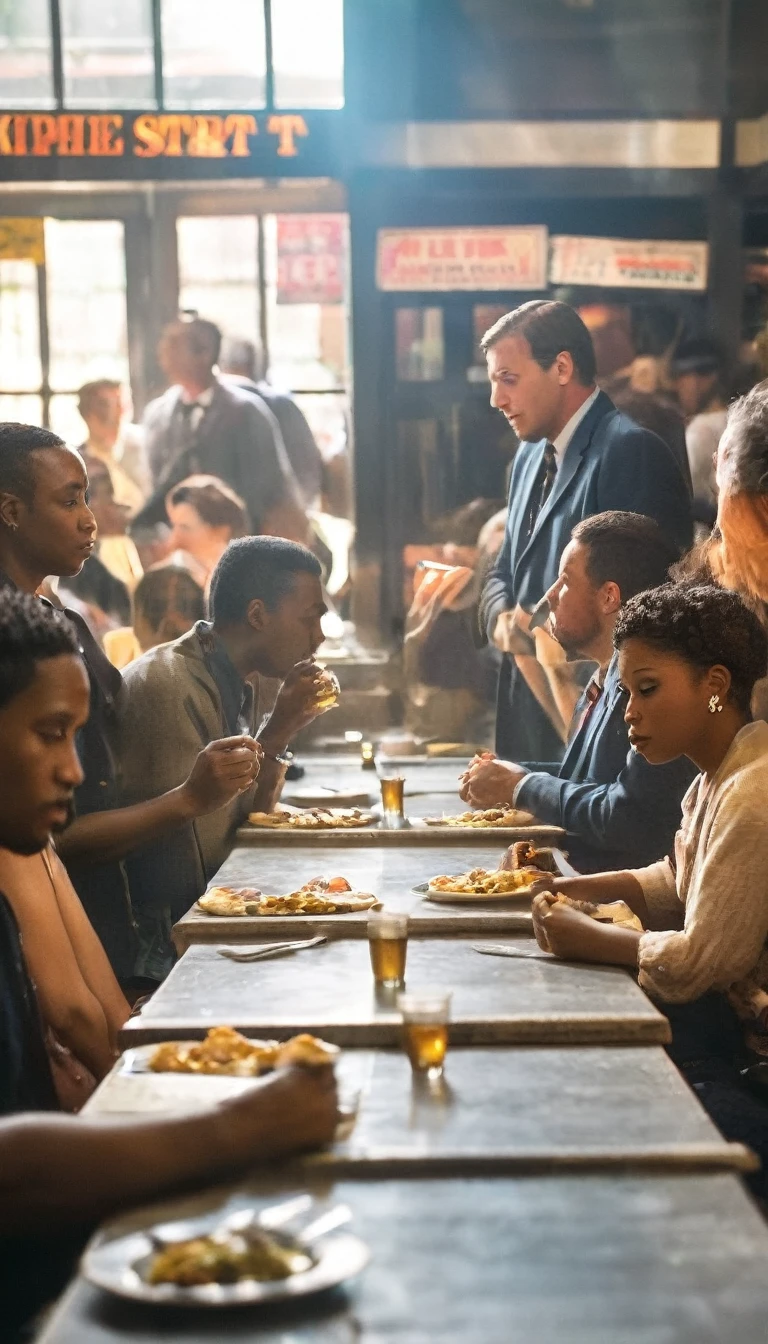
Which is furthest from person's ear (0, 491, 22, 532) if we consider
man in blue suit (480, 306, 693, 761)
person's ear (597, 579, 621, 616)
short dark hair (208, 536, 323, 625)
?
man in blue suit (480, 306, 693, 761)

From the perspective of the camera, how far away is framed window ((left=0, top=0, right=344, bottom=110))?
23.5 feet

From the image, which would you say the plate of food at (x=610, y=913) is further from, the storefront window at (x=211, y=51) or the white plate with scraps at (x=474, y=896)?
the storefront window at (x=211, y=51)

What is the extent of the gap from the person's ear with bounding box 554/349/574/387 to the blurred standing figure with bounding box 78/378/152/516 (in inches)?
91.5

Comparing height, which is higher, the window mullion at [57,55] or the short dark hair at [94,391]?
the window mullion at [57,55]

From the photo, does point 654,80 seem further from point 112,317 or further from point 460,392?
point 112,317

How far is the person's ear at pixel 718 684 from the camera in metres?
2.74

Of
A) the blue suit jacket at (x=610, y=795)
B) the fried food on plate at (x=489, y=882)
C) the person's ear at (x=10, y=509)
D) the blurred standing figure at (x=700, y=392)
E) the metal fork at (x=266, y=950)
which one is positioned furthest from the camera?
the blurred standing figure at (x=700, y=392)

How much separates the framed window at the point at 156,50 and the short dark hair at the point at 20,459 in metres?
4.10

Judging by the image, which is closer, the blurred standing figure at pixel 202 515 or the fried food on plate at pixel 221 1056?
the fried food on plate at pixel 221 1056

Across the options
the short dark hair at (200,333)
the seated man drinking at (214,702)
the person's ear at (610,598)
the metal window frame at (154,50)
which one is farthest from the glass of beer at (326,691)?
the metal window frame at (154,50)

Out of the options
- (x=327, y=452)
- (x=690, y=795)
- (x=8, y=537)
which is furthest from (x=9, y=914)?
(x=327, y=452)

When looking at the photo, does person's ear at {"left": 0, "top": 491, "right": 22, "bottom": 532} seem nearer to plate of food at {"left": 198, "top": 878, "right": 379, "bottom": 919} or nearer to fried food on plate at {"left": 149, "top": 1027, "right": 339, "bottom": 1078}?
plate of food at {"left": 198, "top": 878, "right": 379, "bottom": 919}

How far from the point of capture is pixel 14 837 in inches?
77.3

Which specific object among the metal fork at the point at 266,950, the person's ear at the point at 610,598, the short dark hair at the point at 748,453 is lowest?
the metal fork at the point at 266,950
